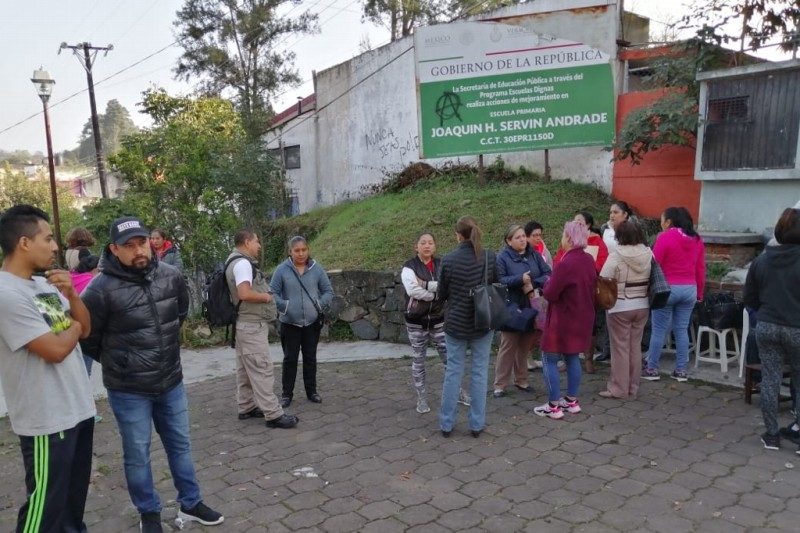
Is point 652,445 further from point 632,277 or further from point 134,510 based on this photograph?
point 134,510

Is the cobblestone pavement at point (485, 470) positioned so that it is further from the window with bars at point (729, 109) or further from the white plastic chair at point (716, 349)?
the window with bars at point (729, 109)

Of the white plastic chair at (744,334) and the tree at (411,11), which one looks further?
the tree at (411,11)

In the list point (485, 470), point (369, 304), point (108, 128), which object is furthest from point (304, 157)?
point (108, 128)

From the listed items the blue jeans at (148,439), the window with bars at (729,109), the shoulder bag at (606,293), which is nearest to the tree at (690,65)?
the window with bars at (729,109)

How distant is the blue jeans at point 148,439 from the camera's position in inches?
131

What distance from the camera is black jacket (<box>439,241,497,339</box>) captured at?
4.65m

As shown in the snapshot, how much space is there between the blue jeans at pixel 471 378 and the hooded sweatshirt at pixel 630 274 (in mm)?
1441

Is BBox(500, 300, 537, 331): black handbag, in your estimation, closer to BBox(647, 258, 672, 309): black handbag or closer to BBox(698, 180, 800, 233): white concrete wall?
BBox(647, 258, 672, 309): black handbag

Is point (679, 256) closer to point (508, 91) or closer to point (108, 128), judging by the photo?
point (508, 91)

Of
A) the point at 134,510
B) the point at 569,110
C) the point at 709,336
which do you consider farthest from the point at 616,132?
the point at 134,510

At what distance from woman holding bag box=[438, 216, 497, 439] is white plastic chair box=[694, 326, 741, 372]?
2.84 m

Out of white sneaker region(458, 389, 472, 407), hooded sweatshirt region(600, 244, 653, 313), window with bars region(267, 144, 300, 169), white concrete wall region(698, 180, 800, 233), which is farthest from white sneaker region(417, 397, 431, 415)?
window with bars region(267, 144, 300, 169)

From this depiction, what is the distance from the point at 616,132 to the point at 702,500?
7661 mm

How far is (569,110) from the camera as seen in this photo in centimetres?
1022
